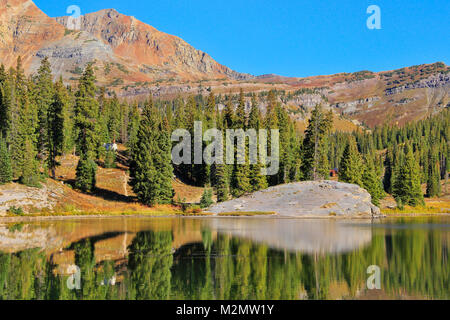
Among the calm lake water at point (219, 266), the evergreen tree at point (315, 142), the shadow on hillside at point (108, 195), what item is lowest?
the calm lake water at point (219, 266)

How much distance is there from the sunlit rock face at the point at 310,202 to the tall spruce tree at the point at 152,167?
28.1 feet

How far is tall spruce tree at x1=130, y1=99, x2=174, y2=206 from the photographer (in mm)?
71062

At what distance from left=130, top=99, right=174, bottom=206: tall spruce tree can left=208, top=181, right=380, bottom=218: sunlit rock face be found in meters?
8.57

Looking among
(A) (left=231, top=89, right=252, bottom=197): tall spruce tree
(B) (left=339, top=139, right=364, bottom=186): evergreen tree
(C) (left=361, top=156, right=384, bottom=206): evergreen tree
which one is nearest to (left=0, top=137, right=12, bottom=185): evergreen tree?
(A) (left=231, top=89, right=252, bottom=197): tall spruce tree

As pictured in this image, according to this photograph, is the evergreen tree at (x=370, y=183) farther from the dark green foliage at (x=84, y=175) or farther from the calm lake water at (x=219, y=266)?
the dark green foliage at (x=84, y=175)

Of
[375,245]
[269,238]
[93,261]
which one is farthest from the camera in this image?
[269,238]

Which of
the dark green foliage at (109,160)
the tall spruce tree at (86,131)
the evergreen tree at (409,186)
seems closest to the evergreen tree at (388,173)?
the evergreen tree at (409,186)

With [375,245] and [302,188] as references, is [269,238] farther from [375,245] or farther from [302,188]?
[302,188]

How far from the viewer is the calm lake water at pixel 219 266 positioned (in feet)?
62.7

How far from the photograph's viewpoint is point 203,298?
58.4ft

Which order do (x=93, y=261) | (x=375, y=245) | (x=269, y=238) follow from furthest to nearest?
(x=269, y=238) < (x=375, y=245) < (x=93, y=261)
